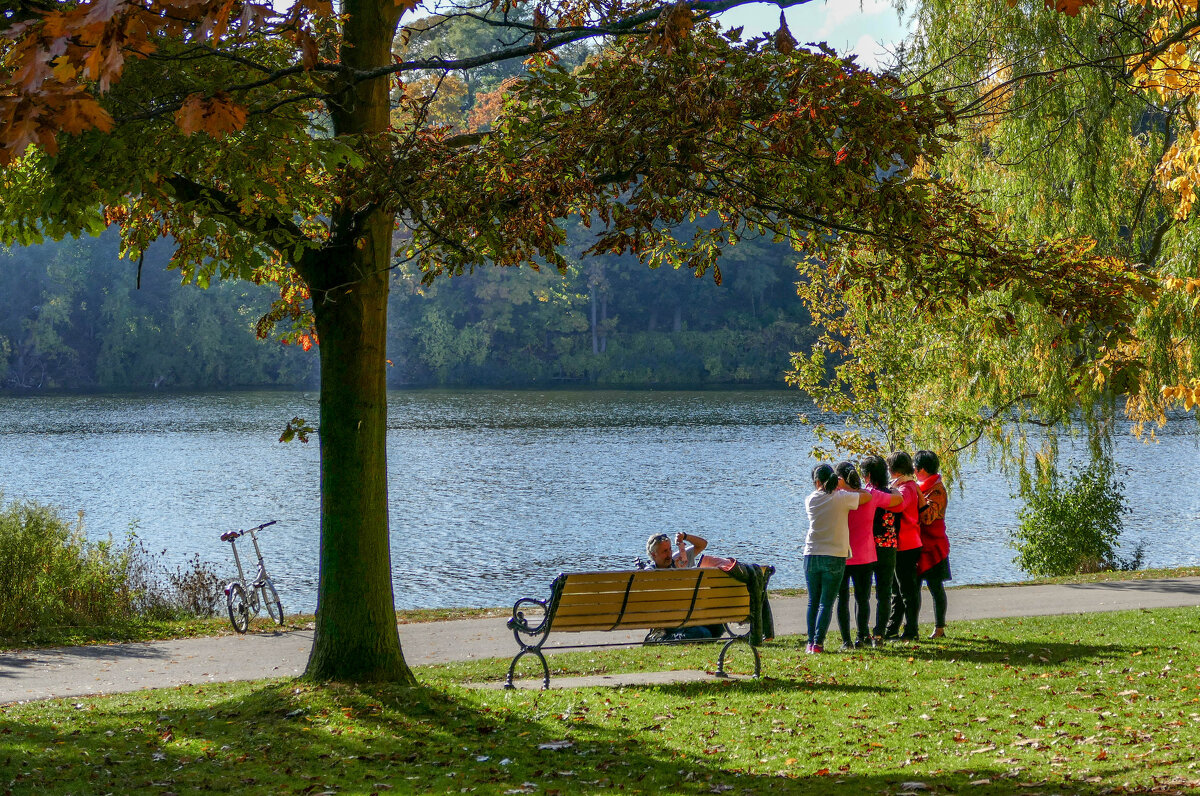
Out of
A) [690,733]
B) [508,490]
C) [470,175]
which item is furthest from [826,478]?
[508,490]

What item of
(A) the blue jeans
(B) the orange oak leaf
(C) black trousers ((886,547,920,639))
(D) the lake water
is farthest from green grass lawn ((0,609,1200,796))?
(D) the lake water

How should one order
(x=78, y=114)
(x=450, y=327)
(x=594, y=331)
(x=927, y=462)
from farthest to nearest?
(x=594, y=331)
(x=450, y=327)
(x=927, y=462)
(x=78, y=114)

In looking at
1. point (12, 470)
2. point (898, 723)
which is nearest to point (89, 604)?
point (898, 723)

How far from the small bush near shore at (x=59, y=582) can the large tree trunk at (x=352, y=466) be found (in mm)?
5395

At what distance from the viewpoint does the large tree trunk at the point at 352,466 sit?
7.41 metres

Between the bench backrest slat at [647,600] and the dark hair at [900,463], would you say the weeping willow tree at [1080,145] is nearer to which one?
the dark hair at [900,463]

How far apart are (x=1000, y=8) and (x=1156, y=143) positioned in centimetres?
274

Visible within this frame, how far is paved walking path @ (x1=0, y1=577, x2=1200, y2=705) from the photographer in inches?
355

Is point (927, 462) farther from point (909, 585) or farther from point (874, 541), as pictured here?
point (909, 585)

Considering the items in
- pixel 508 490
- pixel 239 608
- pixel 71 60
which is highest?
pixel 71 60

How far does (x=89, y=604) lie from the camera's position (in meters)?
12.0

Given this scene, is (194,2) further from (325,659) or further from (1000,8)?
(1000,8)

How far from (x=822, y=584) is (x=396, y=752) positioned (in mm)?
3819

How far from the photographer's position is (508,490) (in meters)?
30.0
